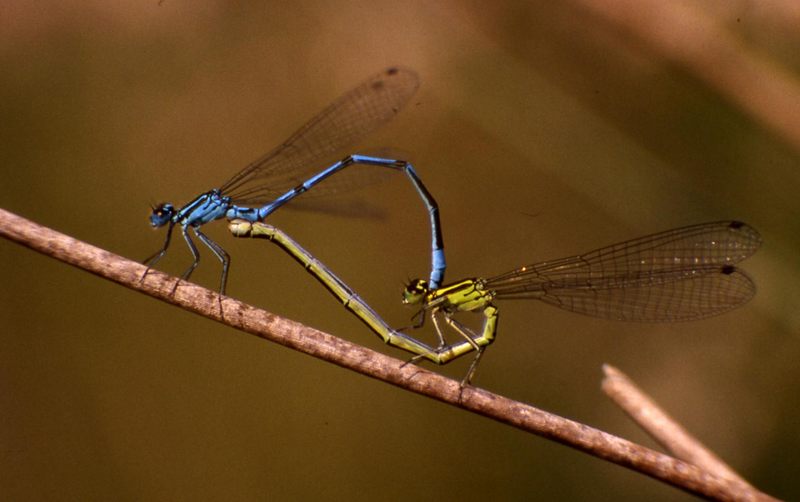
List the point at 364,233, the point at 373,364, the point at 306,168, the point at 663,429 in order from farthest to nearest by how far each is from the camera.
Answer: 1. the point at 364,233
2. the point at 306,168
3. the point at 663,429
4. the point at 373,364

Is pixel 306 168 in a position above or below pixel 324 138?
below

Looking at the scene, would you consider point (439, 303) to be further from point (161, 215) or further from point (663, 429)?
point (161, 215)

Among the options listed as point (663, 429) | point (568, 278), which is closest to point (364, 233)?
point (568, 278)

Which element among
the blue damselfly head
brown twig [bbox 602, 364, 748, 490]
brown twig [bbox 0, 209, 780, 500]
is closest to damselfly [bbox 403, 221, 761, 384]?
brown twig [bbox 602, 364, 748, 490]

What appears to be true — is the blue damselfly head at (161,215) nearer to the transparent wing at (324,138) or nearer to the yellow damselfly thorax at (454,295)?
the transparent wing at (324,138)

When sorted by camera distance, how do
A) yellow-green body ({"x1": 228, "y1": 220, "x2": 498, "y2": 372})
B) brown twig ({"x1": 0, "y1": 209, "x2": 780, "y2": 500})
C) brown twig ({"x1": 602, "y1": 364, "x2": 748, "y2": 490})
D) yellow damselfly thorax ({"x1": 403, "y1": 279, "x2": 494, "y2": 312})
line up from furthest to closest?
1. yellow damselfly thorax ({"x1": 403, "y1": 279, "x2": 494, "y2": 312})
2. yellow-green body ({"x1": 228, "y1": 220, "x2": 498, "y2": 372})
3. brown twig ({"x1": 602, "y1": 364, "x2": 748, "y2": 490})
4. brown twig ({"x1": 0, "y1": 209, "x2": 780, "y2": 500})

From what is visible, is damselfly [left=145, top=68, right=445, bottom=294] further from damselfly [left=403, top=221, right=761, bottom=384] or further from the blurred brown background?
the blurred brown background
